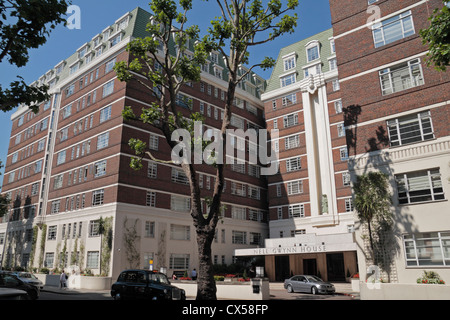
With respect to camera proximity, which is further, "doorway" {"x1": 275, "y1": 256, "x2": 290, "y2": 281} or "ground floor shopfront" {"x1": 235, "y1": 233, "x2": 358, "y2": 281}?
"doorway" {"x1": 275, "y1": 256, "x2": 290, "y2": 281}

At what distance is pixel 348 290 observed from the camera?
93.7ft

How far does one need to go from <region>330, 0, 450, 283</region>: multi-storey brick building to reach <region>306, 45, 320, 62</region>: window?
82.2 feet

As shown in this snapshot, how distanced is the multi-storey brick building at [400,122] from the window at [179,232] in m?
22.0

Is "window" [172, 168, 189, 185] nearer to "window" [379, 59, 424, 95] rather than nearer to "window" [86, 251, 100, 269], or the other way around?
"window" [86, 251, 100, 269]

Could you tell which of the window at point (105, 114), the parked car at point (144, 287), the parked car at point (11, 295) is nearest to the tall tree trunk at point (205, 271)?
the parked car at point (144, 287)

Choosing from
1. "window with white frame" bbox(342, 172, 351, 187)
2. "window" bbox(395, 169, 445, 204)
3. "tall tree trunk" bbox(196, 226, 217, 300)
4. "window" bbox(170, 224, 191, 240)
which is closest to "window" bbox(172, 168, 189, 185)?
"window" bbox(170, 224, 191, 240)

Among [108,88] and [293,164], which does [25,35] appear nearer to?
[108,88]

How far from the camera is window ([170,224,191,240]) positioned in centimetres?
3744

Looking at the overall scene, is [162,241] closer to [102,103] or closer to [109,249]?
[109,249]

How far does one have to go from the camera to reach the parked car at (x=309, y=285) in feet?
85.1

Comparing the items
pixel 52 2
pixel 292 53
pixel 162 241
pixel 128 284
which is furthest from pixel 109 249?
pixel 292 53

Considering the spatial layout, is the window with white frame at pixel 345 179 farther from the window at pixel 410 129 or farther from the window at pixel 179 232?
the window at pixel 410 129
